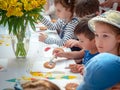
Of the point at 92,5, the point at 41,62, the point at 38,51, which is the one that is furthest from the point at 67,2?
the point at 41,62

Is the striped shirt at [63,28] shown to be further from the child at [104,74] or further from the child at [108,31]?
the child at [104,74]

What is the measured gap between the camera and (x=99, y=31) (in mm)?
1562

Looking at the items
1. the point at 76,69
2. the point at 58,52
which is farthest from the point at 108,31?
A: the point at 58,52

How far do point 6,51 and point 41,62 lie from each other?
30 centimetres

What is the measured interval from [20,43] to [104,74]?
0.93 metres

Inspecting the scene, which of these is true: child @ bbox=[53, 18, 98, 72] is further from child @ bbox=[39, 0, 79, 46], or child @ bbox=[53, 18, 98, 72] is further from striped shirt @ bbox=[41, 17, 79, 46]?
child @ bbox=[39, 0, 79, 46]

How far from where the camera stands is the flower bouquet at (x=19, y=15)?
1645mm

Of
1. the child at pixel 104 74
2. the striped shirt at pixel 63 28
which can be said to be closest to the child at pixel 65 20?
the striped shirt at pixel 63 28

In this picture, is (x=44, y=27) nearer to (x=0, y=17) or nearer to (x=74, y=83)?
(x=0, y=17)

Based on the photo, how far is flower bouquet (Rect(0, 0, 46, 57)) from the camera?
1645 mm

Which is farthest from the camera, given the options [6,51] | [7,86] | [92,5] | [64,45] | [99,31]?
[92,5]

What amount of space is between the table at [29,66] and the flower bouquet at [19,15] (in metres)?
0.08

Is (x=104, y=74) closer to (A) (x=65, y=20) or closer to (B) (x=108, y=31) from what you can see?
(B) (x=108, y=31)

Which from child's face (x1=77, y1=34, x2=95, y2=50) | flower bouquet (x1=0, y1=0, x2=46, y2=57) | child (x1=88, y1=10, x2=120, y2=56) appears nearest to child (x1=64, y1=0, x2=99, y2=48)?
child's face (x1=77, y1=34, x2=95, y2=50)
